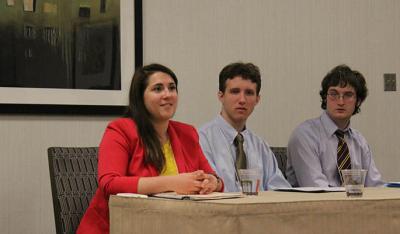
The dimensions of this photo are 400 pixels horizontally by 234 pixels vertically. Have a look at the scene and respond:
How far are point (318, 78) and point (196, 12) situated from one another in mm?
883

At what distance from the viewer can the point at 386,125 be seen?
4305mm

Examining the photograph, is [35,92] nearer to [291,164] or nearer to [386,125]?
[291,164]

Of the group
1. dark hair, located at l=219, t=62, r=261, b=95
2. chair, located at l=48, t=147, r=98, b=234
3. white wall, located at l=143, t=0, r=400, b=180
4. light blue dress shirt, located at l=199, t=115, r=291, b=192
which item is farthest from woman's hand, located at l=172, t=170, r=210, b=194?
white wall, located at l=143, t=0, r=400, b=180

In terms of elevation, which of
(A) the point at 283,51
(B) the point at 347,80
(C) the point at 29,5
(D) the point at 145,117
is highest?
(C) the point at 29,5

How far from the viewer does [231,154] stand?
306 cm

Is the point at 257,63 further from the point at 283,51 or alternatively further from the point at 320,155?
the point at 320,155

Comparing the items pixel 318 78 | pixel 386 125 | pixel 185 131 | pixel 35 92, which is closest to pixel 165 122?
pixel 185 131

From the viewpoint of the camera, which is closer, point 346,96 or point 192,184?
point 192,184

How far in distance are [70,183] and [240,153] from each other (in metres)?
0.80

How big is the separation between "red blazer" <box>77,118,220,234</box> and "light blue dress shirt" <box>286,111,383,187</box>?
2.79ft

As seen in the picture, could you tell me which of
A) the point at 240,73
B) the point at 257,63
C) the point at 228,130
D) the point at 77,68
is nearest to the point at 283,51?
the point at 257,63

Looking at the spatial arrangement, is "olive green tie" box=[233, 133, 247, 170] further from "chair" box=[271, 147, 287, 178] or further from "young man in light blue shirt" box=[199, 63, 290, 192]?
"chair" box=[271, 147, 287, 178]

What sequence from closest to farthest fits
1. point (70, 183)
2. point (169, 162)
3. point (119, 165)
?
point (119, 165)
point (169, 162)
point (70, 183)

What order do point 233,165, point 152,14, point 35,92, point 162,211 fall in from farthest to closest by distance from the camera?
1. point 152,14
2. point 35,92
3. point 233,165
4. point 162,211
